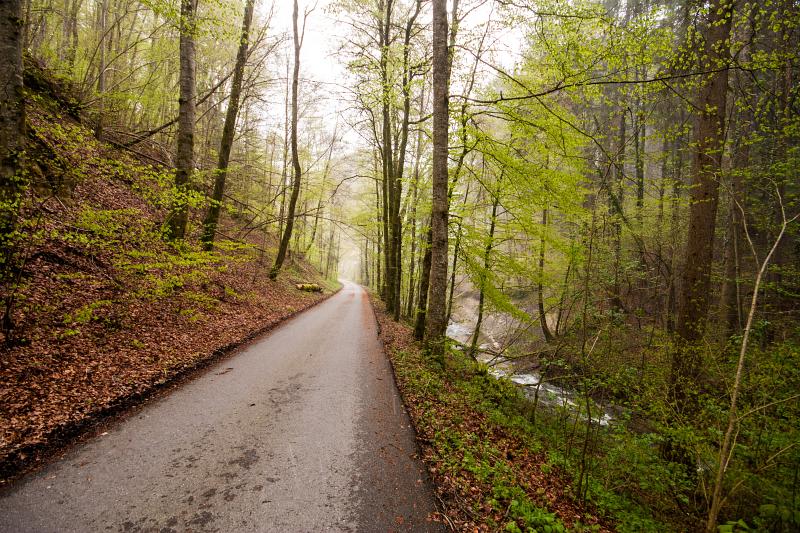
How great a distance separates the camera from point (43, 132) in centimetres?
825

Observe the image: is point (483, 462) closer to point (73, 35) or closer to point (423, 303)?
point (423, 303)

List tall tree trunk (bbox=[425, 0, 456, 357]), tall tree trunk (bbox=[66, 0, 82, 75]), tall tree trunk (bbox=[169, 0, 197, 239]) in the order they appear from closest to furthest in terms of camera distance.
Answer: tall tree trunk (bbox=[425, 0, 456, 357]) < tall tree trunk (bbox=[169, 0, 197, 239]) < tall tree trunk (bbox=[66, 0, 82, 75])

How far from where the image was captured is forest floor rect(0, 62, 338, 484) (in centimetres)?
405

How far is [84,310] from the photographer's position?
5582 millimetres

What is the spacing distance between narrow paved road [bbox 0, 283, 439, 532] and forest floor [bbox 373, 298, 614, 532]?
29 centimetres

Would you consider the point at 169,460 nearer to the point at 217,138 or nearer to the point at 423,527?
the point at 423,527

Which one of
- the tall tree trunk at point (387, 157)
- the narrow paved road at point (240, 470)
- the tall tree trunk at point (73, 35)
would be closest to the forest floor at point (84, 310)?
the narrow paved road at point (240, 470)

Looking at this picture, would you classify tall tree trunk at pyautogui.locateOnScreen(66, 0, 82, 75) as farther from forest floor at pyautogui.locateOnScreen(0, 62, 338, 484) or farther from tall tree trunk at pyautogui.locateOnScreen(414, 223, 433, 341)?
tall tree trunk at pyautogui.locateOnScreen(414, 223, 433, 341)

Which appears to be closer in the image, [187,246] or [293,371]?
[293,371]

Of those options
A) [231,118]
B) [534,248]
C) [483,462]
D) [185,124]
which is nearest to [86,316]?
[185,124]

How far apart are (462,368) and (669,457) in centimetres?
403

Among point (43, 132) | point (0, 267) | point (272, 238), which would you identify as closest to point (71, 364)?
point (0, 267)

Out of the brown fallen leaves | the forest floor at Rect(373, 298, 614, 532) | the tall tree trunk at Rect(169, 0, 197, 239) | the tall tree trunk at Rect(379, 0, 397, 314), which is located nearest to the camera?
the forest floor at Rect(373, 298, 614, 532)

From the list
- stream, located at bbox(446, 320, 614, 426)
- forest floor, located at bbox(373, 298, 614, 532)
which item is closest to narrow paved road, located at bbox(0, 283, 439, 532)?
forest floor, located at bbox(373, 298, 614, 532)
